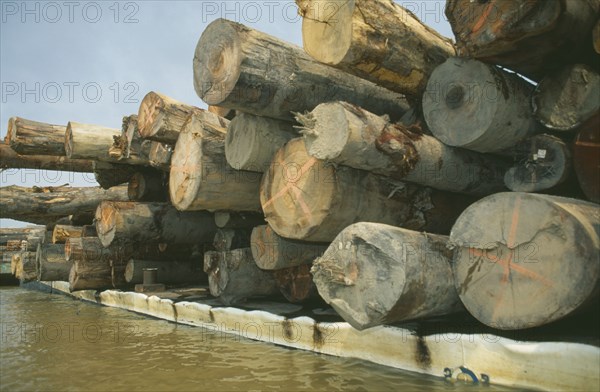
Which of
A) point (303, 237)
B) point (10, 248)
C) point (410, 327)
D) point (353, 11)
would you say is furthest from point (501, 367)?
point (10, 248)

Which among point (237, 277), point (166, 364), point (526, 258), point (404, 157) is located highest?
point (404, 157)

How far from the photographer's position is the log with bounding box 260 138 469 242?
3824mm

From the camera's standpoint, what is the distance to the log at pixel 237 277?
531 centimetres

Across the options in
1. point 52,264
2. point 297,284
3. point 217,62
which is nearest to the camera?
point 217,62

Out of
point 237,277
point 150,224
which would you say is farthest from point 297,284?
point 150,224

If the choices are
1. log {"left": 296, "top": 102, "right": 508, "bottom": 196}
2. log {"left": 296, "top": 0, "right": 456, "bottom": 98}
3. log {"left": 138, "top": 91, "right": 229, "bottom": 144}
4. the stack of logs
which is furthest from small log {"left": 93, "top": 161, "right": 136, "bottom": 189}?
log {"left": 296, "top": 102, "right": 508, "bottom": 196}

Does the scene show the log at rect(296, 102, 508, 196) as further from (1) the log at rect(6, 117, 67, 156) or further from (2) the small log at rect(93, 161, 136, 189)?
(1) the log at rect(6, 117, 67, 156)

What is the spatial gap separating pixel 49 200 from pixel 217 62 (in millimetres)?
6971

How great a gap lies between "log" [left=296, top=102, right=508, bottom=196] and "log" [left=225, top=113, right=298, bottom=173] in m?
0.81

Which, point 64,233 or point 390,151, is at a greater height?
point 390,151

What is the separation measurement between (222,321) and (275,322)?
836 millimetres

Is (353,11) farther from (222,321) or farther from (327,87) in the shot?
(222,321)

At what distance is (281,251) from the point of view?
4770mm

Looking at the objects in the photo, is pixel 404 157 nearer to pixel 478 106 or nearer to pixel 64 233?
pixel 478 106
